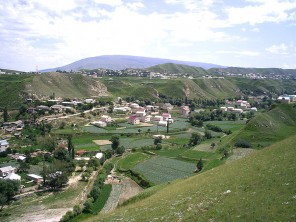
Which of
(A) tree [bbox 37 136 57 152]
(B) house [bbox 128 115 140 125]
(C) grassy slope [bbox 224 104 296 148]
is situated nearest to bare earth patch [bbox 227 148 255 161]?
(C) grassy slope [bbox 224 104 296 148]

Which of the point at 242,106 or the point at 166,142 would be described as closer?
the point at 166,142

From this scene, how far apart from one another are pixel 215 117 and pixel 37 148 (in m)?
86.7

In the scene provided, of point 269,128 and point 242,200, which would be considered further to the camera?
point 269,128

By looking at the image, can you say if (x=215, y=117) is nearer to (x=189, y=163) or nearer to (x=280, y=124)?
(x=280, y=124)

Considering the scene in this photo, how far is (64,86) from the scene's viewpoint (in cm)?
18000

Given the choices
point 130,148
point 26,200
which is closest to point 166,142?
point 130,148

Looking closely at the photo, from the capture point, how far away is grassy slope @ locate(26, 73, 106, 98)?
159 metres

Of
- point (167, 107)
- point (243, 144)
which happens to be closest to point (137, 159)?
point (243, 144)

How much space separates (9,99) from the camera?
5492 inches

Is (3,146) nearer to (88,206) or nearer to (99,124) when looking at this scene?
(99,124)

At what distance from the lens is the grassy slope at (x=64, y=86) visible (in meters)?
159

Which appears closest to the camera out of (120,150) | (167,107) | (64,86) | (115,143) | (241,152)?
(241,152)

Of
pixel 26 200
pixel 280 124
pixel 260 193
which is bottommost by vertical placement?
pixel 26 200

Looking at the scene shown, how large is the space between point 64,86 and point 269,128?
396 feet
